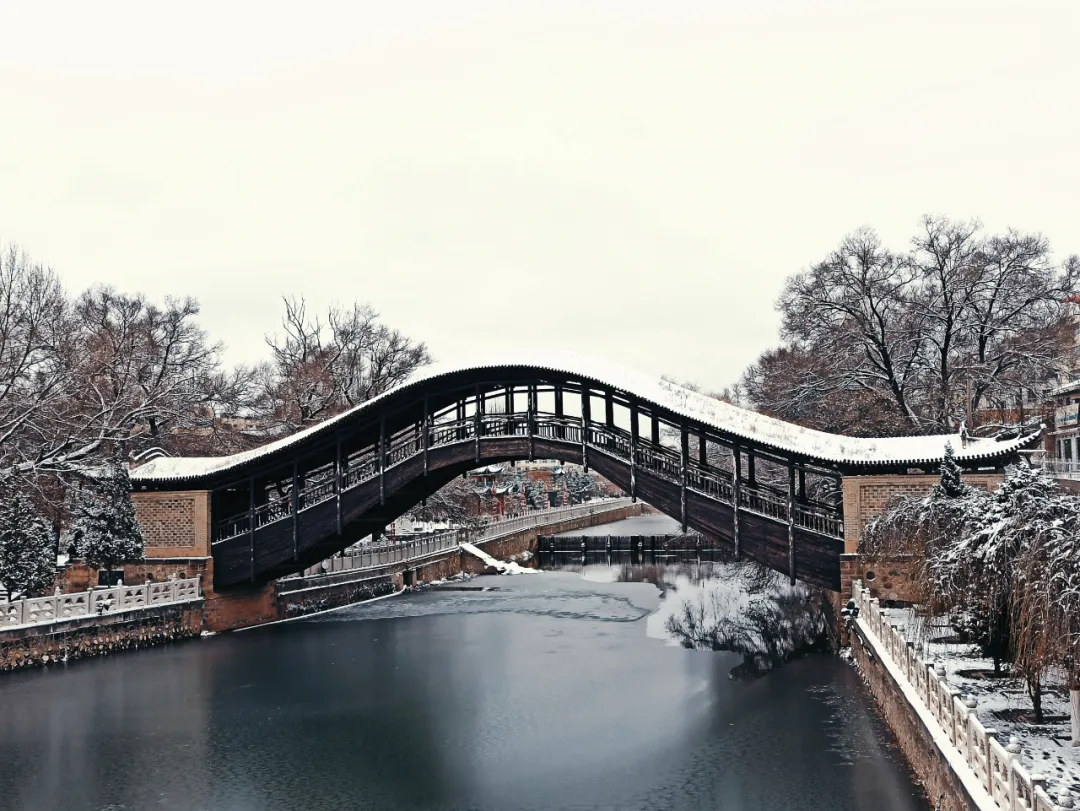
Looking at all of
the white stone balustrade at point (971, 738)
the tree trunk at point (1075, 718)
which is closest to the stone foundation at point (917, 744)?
the white stone balustrade at point (971, 738)

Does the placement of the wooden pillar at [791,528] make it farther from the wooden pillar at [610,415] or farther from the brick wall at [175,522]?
the brick wall at [175,522]

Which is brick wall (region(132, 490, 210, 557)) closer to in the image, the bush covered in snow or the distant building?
the bush covered in snow

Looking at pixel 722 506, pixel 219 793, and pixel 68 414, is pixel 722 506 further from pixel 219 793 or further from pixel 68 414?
pixel 68 414

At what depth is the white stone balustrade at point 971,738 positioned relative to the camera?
804 centimetres

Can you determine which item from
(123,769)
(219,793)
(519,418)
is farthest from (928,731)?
(519,418)

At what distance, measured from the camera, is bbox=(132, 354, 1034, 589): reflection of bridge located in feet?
73.6

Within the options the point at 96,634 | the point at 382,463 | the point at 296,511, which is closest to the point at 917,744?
the point at 382,463

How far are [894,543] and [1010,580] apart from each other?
23.9 feet

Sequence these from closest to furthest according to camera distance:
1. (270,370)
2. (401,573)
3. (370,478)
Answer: (370,478) < (401,573) < (270,370)

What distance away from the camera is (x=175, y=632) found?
25281 millimetres

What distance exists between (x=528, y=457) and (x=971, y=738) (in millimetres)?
16954

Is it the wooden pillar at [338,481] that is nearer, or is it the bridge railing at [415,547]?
the wooden pillar at [338,481]

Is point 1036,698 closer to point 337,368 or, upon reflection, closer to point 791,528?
point 791,528

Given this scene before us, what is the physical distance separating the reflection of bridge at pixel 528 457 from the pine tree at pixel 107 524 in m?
1.28
